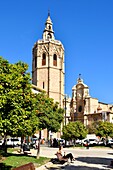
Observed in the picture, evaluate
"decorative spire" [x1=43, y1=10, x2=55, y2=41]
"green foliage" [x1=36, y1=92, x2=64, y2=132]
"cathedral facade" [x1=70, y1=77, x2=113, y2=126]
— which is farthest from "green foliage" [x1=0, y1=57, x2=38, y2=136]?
"decorative spire" [x1=43, y1=10, x2=55, y2=41]

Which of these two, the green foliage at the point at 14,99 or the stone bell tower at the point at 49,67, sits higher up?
the stone bell tower at the point at 49,67

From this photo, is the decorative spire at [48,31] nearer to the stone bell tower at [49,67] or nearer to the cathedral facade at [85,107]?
the stone bell tower at [49,67]

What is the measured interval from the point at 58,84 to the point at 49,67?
15.3ft

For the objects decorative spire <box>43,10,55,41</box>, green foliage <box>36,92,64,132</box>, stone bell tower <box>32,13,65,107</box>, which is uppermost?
decorative spire <box>43,10,55,41</box>

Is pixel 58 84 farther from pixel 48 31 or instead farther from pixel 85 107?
pixel 48 31

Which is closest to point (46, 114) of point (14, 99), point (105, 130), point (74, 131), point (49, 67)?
point (14, 99)

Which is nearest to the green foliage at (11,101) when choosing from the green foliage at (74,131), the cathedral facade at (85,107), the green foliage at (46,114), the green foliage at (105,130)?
the green foliage at (46,114)

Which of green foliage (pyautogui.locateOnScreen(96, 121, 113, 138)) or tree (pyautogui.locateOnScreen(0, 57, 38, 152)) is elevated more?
tree (pyautogui.locateOnScreen(0, 57, 38, 152))

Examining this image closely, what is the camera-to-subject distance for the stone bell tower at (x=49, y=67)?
73938mm

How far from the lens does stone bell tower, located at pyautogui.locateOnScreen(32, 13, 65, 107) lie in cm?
7394

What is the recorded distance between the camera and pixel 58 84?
74812 mm

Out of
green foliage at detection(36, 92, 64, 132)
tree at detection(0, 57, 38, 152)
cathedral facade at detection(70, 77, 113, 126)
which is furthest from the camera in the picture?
cathedral facade at detection(70, 77, 113, 126)

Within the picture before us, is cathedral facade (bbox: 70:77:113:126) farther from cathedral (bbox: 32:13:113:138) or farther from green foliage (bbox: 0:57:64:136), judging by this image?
green foliage (bbox: 0:57:64:136)

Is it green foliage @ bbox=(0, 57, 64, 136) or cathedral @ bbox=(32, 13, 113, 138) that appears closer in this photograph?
green foliage @ bbox=(0, 57, 64, 136)
